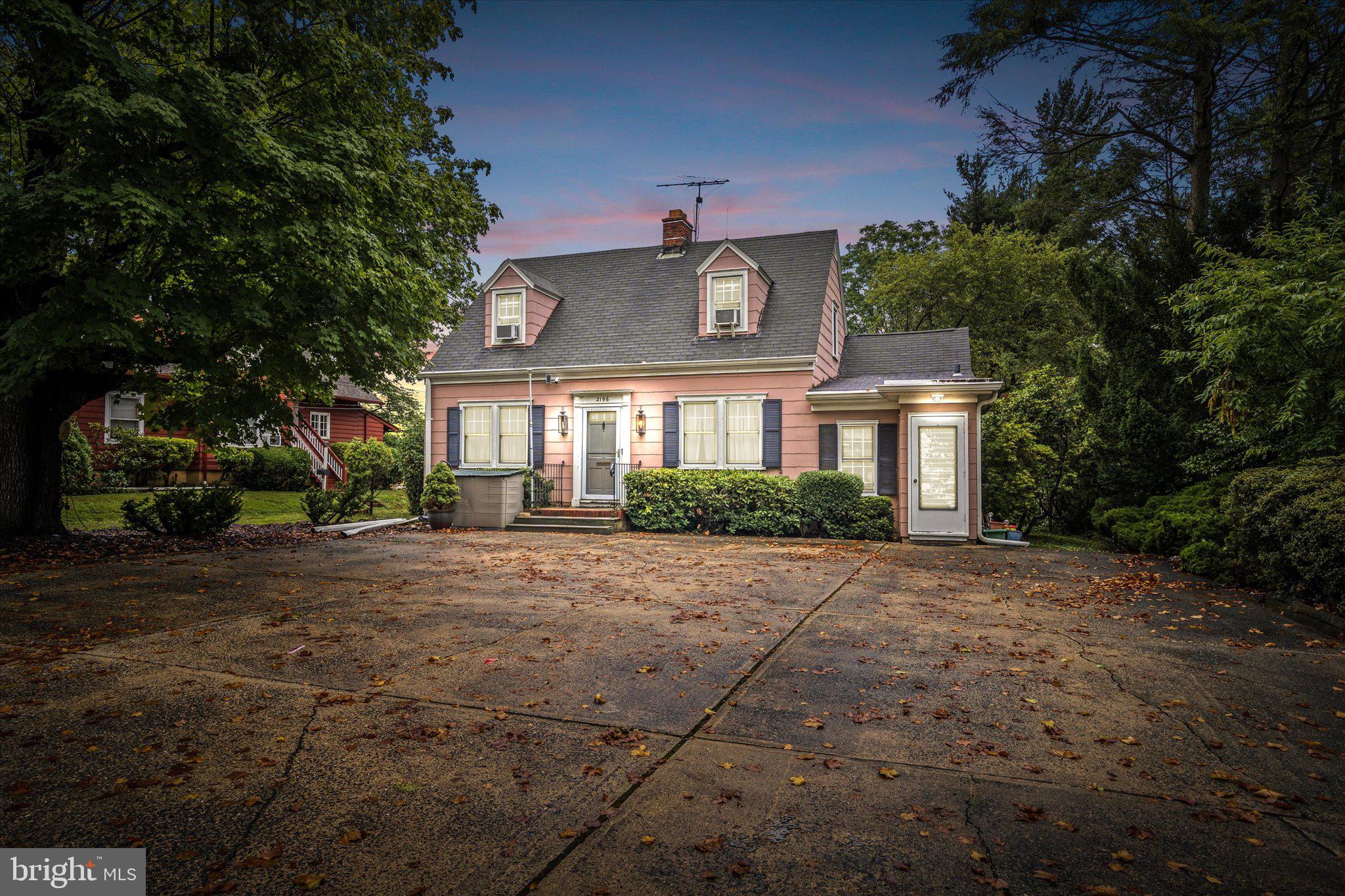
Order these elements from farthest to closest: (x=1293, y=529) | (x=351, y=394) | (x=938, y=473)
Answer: (x=351, y=394)
(x=938, y=473)
(x=1293, y=529)

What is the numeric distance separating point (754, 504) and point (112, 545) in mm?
10872

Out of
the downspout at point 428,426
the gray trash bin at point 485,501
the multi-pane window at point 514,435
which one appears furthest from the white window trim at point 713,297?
the downspout at point 428,426

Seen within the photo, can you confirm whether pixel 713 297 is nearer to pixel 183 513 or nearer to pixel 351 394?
pixel 183 513

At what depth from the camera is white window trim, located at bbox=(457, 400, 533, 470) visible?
1698cm

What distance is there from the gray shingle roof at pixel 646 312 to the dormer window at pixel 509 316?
375 millimetres

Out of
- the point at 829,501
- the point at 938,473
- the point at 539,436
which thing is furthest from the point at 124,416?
the point at 938,473

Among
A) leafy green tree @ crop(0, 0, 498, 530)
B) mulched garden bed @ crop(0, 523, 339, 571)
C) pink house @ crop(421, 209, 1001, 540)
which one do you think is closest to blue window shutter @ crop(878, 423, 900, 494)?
pink house @ crop(421, 209, 1001, 540)

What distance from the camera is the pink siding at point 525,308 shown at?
17.8 m

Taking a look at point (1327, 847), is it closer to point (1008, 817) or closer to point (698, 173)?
point (1008, 817)

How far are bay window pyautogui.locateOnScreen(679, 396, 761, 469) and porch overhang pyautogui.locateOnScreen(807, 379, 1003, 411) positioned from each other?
1682mm

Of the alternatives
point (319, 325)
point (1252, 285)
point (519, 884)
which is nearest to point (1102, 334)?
point (1252, 285)

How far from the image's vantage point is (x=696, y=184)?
19.4 metres

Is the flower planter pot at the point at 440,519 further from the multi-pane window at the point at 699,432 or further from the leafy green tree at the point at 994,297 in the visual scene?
the leafy green tree at the point at 994,297

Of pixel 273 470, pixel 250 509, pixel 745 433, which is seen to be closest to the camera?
pixel 745 433
